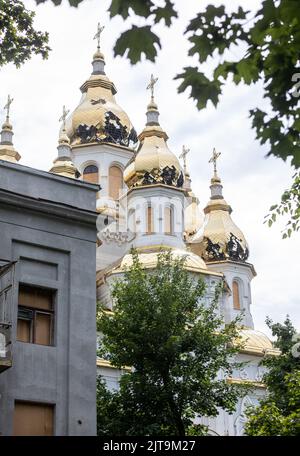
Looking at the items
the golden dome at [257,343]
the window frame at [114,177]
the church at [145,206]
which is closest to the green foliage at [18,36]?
the church at [145,206]

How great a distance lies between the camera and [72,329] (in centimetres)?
1884

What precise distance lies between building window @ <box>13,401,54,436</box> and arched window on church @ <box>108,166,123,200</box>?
32863 millimetres

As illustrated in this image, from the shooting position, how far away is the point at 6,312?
1727cm

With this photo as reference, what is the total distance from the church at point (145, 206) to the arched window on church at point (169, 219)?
0.16 ft

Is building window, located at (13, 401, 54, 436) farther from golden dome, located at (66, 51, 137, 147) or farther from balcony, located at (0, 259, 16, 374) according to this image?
golden dome, located at (66, 51, 137, 147)

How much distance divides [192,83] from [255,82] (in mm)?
571

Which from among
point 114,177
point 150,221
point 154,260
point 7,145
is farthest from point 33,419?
point 7,145

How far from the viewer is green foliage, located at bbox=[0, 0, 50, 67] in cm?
1479

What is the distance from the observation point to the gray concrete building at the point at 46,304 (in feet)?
57.5

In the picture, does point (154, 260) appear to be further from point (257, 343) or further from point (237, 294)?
point (237, 294)

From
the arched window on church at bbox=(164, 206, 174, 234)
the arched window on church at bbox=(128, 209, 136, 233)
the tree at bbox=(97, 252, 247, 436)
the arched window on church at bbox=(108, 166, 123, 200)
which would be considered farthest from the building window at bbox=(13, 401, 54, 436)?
the arched window on church at bbox=(108, 166, 123, 200)

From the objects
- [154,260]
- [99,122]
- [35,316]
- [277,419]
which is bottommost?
[277,419]

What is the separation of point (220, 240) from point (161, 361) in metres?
26.6
